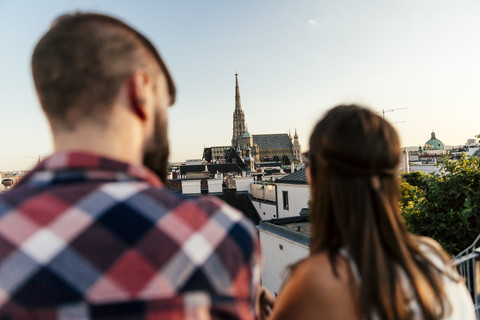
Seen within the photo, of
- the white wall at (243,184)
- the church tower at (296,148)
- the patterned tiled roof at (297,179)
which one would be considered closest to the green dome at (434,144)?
the church tower at (296,148)

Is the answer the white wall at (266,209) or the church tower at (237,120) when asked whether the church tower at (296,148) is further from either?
the white wall at (266,209)

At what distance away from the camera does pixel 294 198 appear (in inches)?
785

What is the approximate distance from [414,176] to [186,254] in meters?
26.7

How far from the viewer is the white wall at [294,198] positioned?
62.6 feet

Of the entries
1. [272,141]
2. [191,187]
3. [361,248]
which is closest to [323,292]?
[361,248]

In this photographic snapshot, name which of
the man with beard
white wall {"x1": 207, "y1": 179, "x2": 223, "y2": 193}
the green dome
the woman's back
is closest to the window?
white wall {"x1": 207, "y1": 179, "x2": 223, "y2": 193}

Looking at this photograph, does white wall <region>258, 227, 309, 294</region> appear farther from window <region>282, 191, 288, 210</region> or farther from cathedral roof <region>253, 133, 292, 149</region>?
cathedral roof <region>253, 133, 292, 149</region>

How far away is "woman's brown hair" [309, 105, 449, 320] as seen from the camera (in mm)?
1462

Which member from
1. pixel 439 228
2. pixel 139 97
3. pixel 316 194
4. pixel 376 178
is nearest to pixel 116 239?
pixel 139 97

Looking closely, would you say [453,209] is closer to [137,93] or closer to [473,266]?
[473,266]

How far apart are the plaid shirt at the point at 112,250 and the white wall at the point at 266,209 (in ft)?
69.1

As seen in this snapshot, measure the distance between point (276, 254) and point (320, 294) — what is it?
12066mm

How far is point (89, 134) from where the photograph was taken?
120 cm

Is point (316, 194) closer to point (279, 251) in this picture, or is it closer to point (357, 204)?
point (357, 204)
